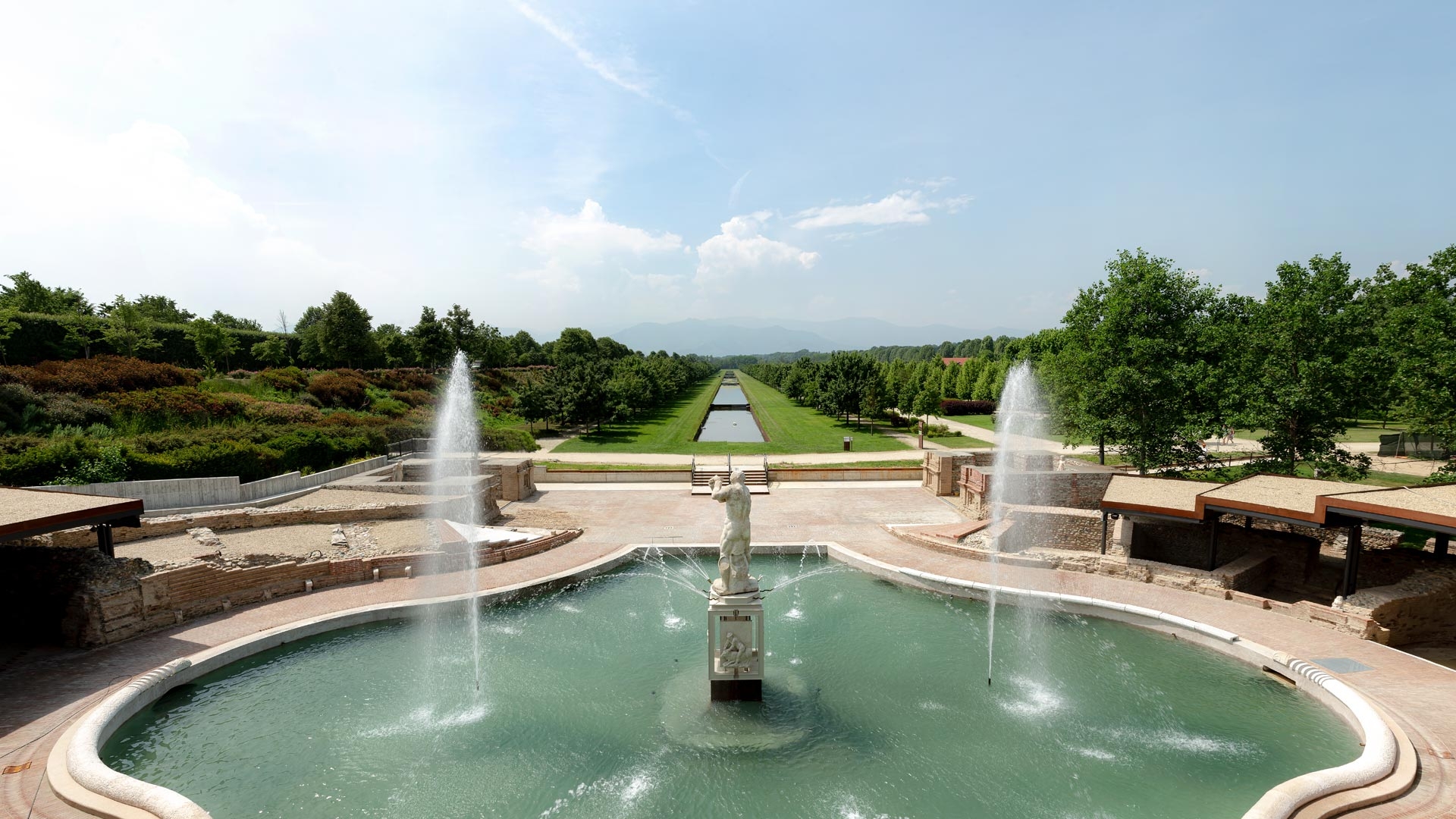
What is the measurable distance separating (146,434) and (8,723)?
19.9 metres

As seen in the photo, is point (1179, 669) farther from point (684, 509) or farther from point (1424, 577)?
point (684, 509)

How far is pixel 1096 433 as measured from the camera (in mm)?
25719

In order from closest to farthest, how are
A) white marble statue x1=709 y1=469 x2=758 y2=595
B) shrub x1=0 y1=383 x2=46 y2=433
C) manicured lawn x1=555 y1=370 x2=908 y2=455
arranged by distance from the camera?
white marble statue x1=709 y1=469 x2=758 y2=595 < shrub x1=0 y1=383 x2=46 y2=433 < manicured lawn x1=555 y1=370 x2=908 y2=455

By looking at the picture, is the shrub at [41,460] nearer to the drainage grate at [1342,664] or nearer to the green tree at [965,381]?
the drainage grate at [1342,664]

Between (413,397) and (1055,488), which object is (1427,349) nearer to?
(1055,488)

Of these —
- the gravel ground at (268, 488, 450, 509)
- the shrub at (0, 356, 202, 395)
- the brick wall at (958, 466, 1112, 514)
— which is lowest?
the gravel ground at (268, 488, 450, 509)

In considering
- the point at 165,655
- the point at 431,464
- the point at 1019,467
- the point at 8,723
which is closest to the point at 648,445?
the point at 431,464

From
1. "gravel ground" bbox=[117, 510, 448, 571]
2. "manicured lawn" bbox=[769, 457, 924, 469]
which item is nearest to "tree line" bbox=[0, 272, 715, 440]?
"manicured lawn" bbox=[769, 457, 924, 469]

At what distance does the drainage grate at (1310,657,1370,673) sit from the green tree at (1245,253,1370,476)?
1223 cm

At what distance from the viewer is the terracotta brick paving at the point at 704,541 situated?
30.2 feet

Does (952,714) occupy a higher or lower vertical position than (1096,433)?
lower

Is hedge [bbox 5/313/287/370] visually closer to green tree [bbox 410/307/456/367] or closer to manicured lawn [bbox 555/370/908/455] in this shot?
green tree [bbox 410/307/456/367]

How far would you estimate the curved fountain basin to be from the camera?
895cm

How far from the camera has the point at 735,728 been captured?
1052 centimetres
